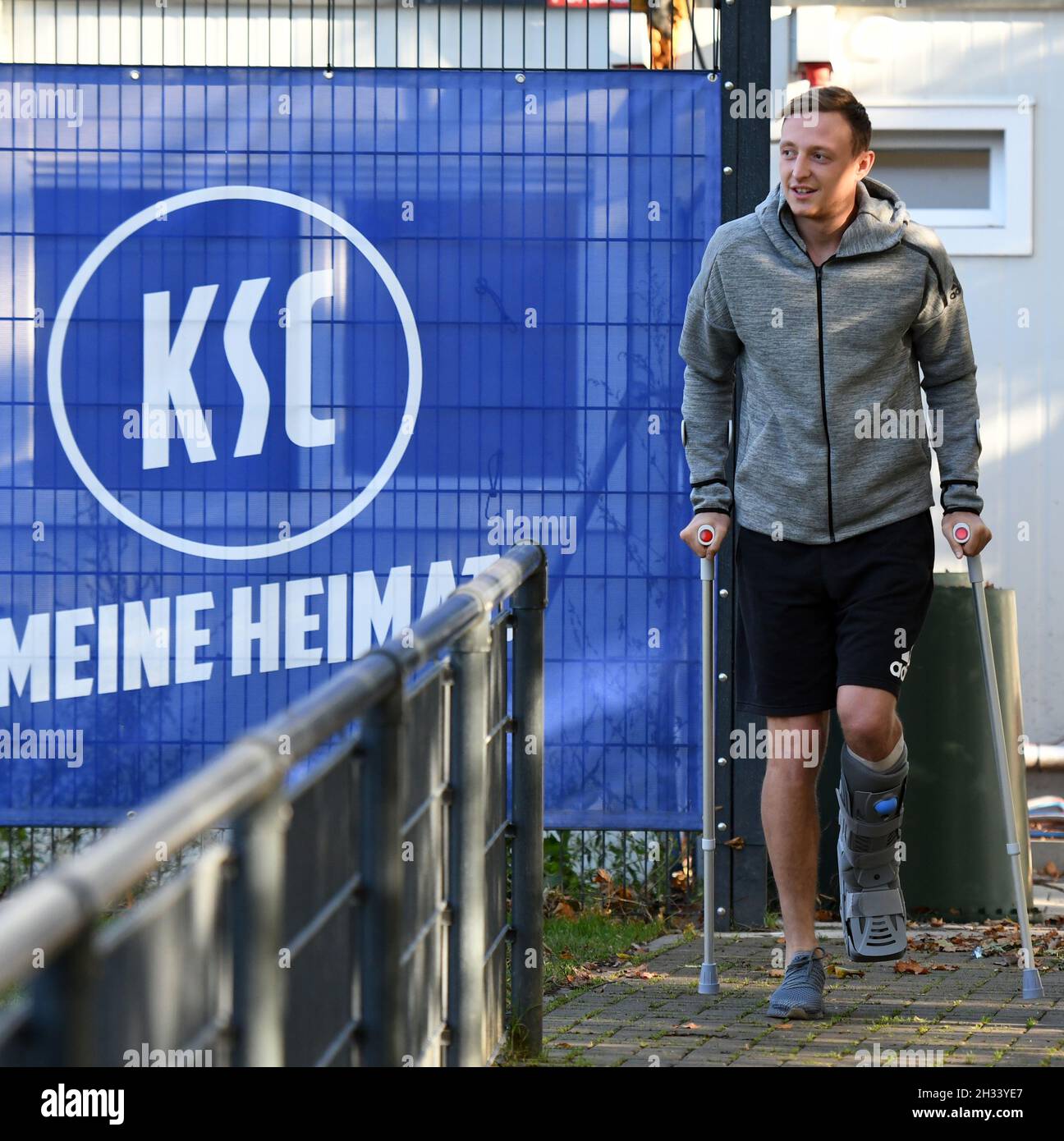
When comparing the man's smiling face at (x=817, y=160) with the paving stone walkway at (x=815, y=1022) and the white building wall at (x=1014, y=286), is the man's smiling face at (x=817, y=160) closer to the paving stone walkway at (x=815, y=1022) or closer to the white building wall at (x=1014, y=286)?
the paving stone walkway at (x=815, y=1022)

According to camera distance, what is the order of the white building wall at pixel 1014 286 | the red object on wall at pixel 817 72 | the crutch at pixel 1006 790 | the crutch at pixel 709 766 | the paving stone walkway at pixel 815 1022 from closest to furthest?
the paving stone walkway at pixel 815 1022 < the crutch at pixel 1006 790 < the crutch at pixel 709 766 < the red object on wall at pixel 817 72 < the white building wall at pixel 1014 286

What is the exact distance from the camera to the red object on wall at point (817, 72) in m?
8.54

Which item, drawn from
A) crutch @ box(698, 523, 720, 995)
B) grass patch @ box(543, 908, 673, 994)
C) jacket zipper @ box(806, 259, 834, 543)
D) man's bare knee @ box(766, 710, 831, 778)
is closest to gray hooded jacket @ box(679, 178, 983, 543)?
jacket zipper @ box(806, 259, 834, 543)

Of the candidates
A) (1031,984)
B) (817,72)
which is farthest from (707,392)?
(817,72)

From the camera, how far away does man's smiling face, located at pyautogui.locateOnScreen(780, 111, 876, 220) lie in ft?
15.3

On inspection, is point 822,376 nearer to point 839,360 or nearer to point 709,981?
point 839,360

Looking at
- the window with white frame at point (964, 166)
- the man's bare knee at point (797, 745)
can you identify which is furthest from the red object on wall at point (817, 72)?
the man's bare knee at point (797, 745)

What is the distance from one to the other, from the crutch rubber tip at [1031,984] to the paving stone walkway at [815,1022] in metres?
0.03

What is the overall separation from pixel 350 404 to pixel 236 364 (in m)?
0.39

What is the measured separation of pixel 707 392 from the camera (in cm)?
504

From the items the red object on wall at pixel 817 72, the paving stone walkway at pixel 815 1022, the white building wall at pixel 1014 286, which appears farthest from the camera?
the white building wall at pixel 1014 286

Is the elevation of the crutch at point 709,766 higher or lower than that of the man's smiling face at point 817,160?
lower
